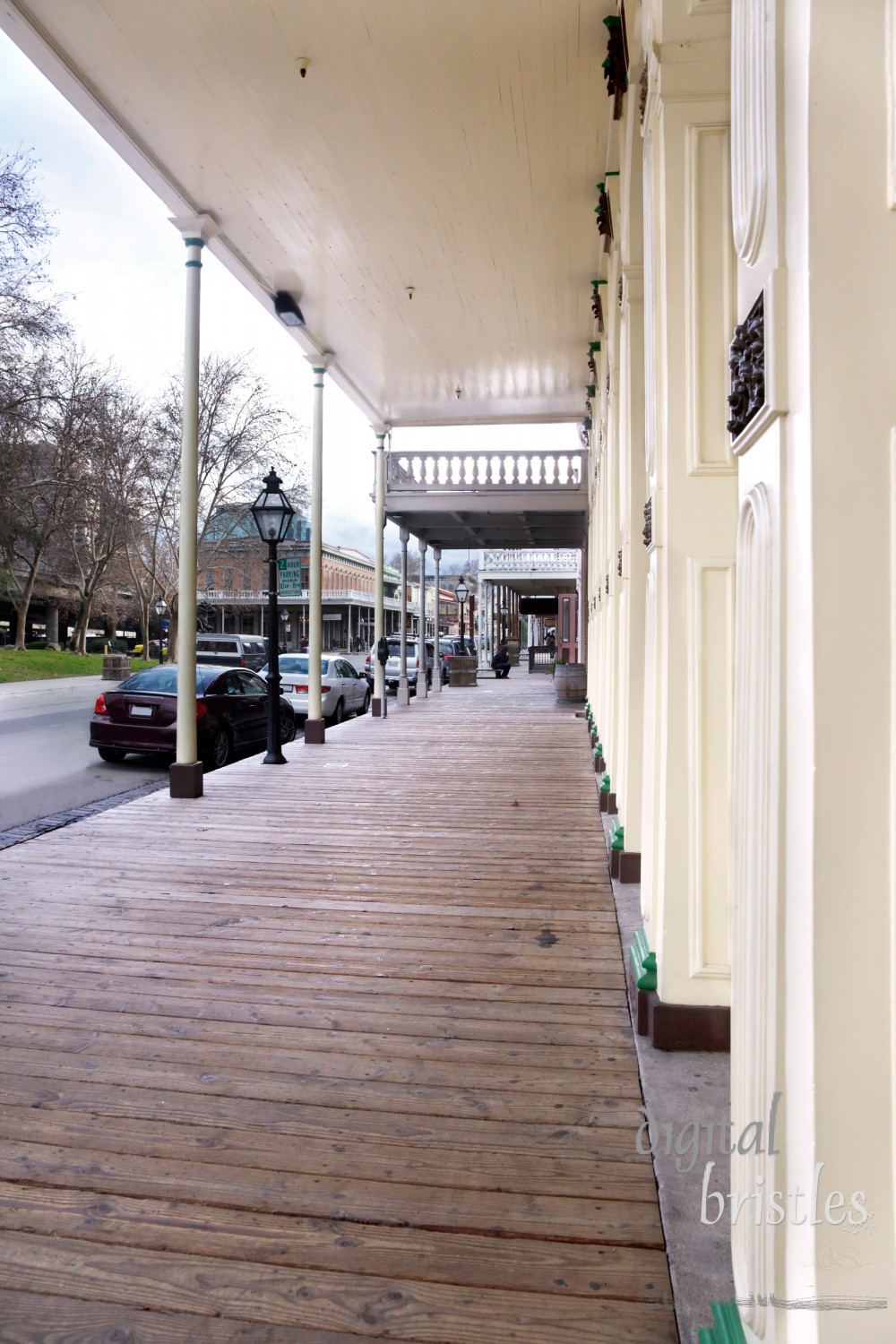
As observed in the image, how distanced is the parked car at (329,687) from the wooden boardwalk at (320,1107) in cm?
833

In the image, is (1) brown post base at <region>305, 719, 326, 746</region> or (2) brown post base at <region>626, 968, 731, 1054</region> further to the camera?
(1) brown post base at <region>305, 719, 326, 746</region>

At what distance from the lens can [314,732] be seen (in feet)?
32.6

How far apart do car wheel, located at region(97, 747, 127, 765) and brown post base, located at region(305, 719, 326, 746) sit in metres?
2.14

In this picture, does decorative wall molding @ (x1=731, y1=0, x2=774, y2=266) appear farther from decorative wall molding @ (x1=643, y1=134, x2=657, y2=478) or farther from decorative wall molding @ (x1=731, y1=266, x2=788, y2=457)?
decorative wall molding @ (x1=643, y1=134, x2=657, y2=478)

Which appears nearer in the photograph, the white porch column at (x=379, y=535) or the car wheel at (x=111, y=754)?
the car wheel at (x=111, y=754)

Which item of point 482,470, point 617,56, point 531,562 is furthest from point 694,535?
point 531,562

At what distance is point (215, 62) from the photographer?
4824mm

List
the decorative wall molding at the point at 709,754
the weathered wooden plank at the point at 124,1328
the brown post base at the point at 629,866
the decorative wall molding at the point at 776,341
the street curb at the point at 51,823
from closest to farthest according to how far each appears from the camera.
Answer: the decorative wall molding at the point at 776,341, the weathered wooden plank at the point at 124,1328, the decorative wall molding at the point at 709,754, the brown post base at the point at 629,866, the street curb at the point at 51,823

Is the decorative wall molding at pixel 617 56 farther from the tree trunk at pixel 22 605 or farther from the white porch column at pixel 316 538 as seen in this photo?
the tree trunk at pixel 22 605

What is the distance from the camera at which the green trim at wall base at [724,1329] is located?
1332mm

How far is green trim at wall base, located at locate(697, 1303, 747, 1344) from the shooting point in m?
1.33

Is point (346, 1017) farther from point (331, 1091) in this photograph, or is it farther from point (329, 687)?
point (329, 687)

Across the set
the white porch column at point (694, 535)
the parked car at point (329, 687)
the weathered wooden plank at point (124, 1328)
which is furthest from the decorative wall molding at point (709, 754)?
the parked car at point (329, 687)

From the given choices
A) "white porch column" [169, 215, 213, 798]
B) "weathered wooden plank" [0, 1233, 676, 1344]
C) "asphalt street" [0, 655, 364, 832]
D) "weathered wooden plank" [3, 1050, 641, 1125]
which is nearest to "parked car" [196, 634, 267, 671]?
"asphalt street" [0, 655, 364, 832]
